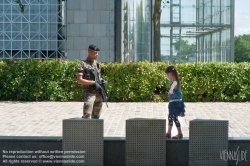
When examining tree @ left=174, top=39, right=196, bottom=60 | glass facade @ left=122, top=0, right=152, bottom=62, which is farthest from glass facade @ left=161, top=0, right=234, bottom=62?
glass facade @ left=122, top=0, right=152, bottom=62

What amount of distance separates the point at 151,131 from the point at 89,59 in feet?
7.63

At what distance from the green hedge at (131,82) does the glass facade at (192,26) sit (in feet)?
56.1

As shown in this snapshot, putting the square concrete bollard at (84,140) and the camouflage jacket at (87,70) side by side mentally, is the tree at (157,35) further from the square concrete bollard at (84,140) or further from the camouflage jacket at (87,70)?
the square concrete bollard at (84,140)

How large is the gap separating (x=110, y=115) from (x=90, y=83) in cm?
516

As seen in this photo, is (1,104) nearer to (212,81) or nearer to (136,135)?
(212,81)

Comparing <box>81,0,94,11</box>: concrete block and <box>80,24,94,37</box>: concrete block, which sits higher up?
<box>81,0,94,11</box>: concrete block

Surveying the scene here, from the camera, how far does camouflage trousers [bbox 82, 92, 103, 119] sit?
9.38 meters

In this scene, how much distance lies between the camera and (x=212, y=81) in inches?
737

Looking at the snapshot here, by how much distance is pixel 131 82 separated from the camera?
1866 cm

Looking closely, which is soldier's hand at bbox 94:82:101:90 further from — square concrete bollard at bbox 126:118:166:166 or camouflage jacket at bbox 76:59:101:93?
square concrete bollard at bbox 126:118:166:166

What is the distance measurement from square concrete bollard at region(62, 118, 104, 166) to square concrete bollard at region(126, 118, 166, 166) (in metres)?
0.44

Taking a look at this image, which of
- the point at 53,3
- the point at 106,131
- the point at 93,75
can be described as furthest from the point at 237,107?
the point at 53,3

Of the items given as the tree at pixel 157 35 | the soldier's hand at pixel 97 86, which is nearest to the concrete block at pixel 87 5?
the tree at pixel 157 35

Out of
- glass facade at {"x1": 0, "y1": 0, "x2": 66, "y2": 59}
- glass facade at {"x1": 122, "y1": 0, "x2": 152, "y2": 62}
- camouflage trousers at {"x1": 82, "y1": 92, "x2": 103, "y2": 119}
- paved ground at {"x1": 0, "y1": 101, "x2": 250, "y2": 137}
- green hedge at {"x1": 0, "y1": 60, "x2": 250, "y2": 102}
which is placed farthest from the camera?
glass facade at {"x1": 0, "y1": 0, "x2": 66, "y2": 59}
